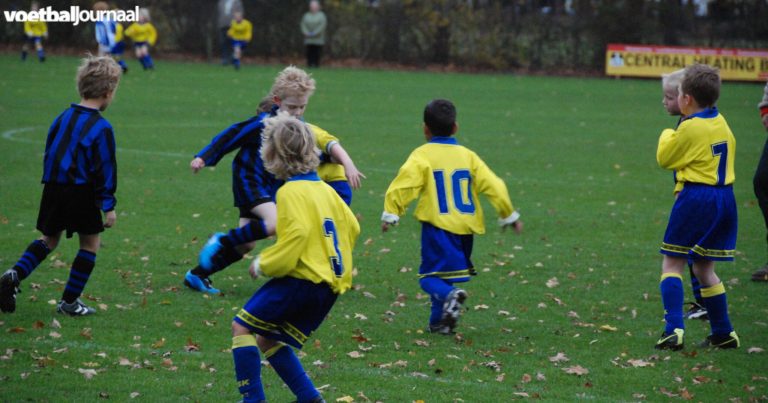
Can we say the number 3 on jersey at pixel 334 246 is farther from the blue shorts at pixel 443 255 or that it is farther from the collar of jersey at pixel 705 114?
the collar of jersey at pixel 705 114

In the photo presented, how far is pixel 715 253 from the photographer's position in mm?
6711

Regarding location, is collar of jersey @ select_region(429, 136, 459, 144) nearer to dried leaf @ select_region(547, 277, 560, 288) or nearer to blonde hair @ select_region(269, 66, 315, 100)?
blonde hair @ select_region(269, 66, 315, 100)

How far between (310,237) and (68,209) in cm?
257

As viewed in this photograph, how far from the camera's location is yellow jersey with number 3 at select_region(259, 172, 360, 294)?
4848 mm

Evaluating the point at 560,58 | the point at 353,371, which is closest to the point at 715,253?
the point at 353,371

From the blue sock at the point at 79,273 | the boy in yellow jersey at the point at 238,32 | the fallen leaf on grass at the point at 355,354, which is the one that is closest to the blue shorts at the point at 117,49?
the boy in yellow jersey at the point at 238,32

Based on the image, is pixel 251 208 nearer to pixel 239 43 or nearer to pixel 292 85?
pixel 292 85

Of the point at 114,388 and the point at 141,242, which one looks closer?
the point at 114,388

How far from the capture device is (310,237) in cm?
493

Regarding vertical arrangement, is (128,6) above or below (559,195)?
above

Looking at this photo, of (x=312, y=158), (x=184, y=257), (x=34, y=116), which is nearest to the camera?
(x=312, y=158)

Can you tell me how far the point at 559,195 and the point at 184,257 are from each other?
19.5 feet

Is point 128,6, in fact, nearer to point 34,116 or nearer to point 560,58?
point 560,58

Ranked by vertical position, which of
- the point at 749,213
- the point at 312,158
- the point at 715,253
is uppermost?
the point at 312,158
